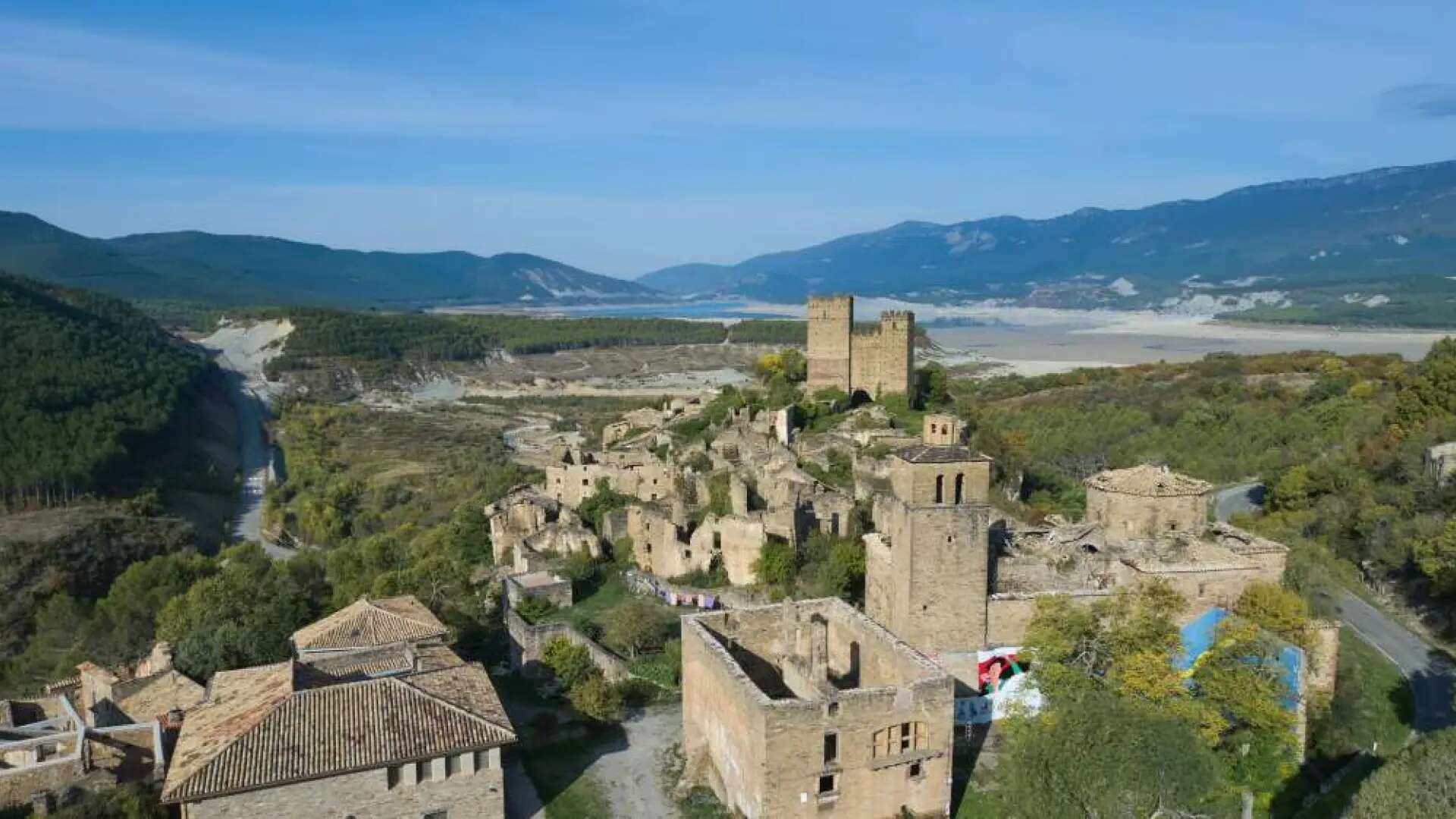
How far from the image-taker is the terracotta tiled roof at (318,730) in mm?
15406

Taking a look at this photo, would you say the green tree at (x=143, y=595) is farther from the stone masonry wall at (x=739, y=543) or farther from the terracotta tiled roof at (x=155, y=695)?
the stone masonry wall at (x=739, y=543)

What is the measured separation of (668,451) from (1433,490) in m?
26.7

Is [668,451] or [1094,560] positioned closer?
[1094,560]

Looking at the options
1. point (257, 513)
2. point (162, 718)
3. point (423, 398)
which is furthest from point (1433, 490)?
point (423, 398)

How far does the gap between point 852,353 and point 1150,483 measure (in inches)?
883

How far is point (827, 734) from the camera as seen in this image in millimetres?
15984

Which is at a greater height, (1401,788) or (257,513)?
(1401,788)

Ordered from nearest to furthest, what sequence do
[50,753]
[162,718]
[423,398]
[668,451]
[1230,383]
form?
[50,753] < [162,718] < [668,451] < [1230,383] < [423,398]

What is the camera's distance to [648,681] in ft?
77.4

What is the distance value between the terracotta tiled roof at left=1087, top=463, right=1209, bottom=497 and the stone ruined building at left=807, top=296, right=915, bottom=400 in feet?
64.4

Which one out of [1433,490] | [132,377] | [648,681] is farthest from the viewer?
[132,377]

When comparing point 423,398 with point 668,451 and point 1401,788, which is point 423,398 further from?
point 1401,788

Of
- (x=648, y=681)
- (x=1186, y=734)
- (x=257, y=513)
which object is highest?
(x=1186, y=734)

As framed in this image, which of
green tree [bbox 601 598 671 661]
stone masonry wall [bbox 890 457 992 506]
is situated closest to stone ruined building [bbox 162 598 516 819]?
green tree [bbox 601 598 671 661]
